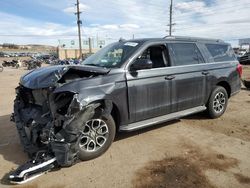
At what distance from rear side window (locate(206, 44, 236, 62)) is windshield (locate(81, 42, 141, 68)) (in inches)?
84.7

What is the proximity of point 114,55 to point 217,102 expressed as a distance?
284 cm

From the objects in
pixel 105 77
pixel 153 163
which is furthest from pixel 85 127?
pixel 153 163

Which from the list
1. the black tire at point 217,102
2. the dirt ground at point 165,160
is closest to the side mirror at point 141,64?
the dirt ground at point 165,160

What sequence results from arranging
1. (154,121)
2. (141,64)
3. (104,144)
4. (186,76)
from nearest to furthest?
(104,144), (141,64), (154,121), (186,76)

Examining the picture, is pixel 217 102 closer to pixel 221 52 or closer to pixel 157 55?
pixel 221 52

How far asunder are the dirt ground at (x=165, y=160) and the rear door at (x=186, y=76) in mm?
612

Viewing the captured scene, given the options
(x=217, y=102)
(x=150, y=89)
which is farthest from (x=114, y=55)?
(x=217, y=102)

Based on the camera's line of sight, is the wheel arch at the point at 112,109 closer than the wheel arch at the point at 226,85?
Yes

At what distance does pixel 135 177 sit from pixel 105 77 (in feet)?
5.34

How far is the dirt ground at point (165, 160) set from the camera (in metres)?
3.61

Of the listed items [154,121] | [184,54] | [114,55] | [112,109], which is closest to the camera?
[112,109]

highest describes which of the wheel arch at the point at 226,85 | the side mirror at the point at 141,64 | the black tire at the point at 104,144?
the side mirror at the point at 141,64

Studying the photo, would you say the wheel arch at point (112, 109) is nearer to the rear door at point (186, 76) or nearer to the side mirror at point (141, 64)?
the side mirror at point (141, 64)

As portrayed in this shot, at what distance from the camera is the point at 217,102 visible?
637 cm
